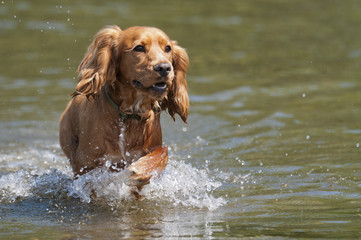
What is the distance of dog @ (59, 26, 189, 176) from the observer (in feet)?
19.0

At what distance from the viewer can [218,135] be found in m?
8.78

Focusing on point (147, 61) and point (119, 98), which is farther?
point (119, 98)

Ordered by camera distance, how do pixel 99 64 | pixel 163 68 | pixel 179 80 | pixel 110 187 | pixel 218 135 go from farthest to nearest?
1. pixel 218 135
2. pixel 179 80
3. pixel 110 187
4. pixel 99 64
5. pixel 163 68

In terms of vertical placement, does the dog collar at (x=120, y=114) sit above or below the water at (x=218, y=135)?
above

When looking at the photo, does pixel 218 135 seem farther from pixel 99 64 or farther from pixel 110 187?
pixel 99 64

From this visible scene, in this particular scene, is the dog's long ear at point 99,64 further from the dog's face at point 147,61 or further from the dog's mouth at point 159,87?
the dog's mouth at point 159,87

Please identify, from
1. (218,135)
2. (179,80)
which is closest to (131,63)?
(179,80)

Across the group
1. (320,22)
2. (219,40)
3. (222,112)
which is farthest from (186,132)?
(320,22)

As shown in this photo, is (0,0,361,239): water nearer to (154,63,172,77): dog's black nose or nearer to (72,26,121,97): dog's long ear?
(72,26,121,97): dog's long ear

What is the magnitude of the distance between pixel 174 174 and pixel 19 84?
18.7 feet

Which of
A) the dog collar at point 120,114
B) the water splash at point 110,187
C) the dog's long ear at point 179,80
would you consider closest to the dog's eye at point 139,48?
the dog collar at point 120,114

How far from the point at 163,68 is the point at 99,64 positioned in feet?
2.15

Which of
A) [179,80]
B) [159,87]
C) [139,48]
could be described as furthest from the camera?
[179,80]

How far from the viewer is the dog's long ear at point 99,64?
5844 millimetres
